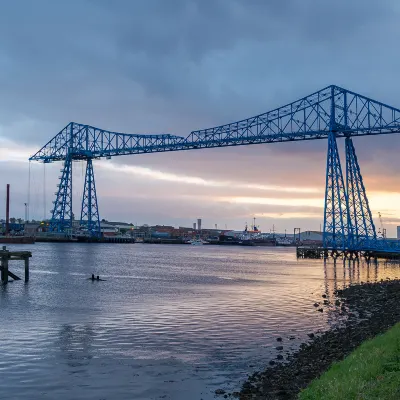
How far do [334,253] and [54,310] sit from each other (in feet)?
174

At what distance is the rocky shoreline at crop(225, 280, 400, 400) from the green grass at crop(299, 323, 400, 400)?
1.38 m

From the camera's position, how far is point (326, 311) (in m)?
26.3

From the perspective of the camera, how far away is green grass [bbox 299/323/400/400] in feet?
26.2

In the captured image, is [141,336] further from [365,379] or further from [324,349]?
[365,379]

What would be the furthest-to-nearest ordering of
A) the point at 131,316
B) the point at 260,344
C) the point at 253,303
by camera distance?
the point at 253,303, the point at 131,316, the point at 260,344

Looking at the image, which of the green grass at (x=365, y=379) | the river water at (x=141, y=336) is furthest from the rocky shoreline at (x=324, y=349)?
the green grass at (x=365, y=379)

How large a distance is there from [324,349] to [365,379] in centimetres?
751

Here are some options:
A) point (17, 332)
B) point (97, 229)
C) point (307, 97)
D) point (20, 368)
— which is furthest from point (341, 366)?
point (97, 229)

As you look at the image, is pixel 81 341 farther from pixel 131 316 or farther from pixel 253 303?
pixel 253 303

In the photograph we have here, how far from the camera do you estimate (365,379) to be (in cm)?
896

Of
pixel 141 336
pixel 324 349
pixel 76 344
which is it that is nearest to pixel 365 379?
pixel 324 349

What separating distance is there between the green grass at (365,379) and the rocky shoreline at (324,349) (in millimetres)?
1381

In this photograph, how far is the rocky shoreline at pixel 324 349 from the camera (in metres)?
12.2

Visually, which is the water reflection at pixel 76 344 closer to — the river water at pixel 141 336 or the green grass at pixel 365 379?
the river water at pixel 141 336
